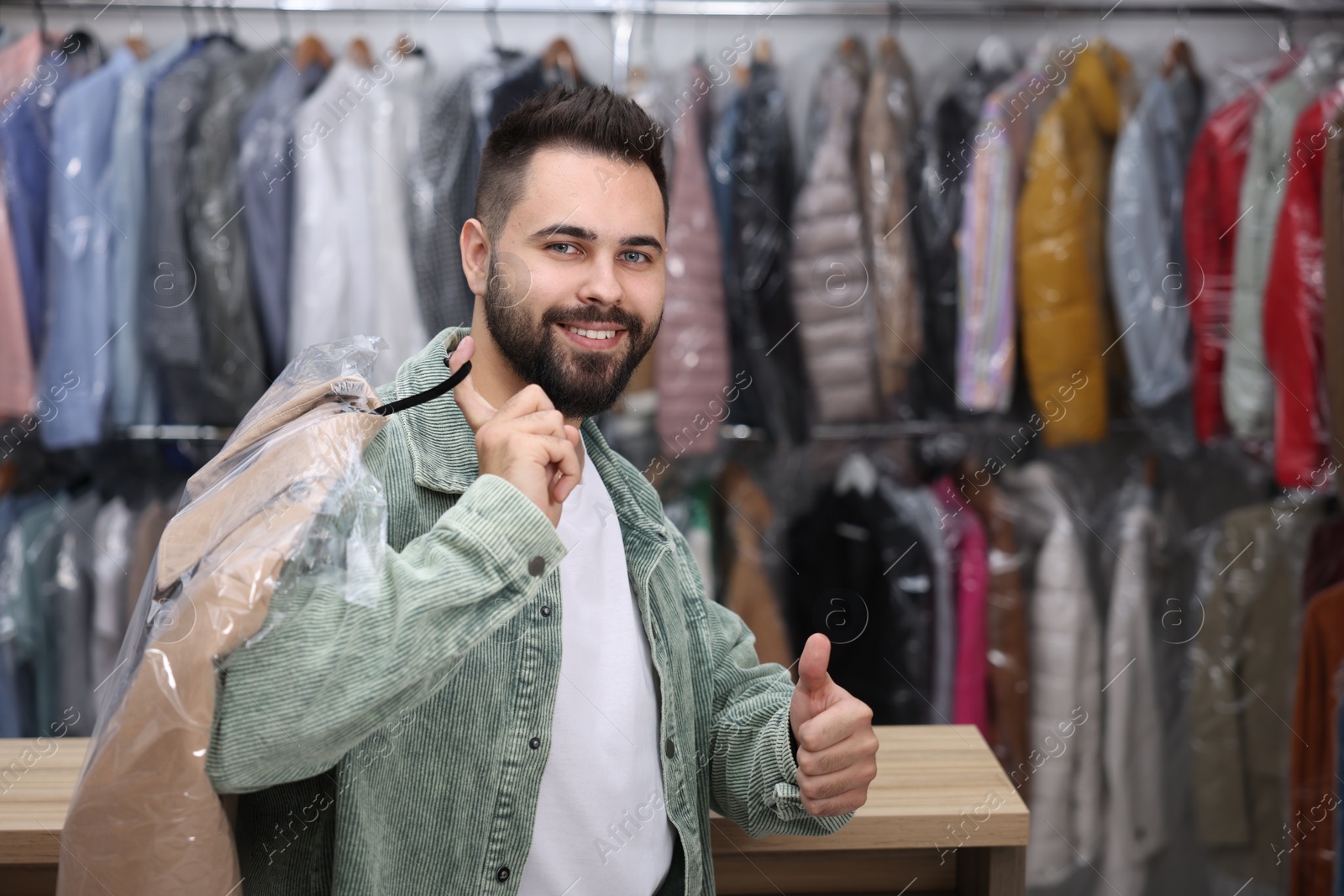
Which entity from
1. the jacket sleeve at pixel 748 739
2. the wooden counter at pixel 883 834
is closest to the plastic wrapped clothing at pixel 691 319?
the jacket sleeve at pixel 748 739

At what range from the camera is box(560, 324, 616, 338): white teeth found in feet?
4.21

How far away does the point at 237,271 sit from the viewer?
246 cm

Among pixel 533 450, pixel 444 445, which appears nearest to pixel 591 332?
pixel 444 445

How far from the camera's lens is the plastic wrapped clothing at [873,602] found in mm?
2566

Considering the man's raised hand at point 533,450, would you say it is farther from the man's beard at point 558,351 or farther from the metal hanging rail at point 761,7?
the metal hanging rail at point 761,7

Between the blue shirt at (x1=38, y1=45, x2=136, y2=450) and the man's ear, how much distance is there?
1.46m

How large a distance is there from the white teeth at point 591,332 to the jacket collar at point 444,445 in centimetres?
14

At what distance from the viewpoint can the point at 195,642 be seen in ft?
2.81

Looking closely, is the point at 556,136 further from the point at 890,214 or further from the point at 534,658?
the point at 890,214

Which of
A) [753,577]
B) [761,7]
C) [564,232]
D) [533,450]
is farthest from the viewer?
[761,7]

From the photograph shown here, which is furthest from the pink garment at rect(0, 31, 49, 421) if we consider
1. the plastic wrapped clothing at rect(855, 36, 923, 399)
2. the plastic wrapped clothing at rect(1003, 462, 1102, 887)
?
the plastic wrapped clothing at rect(1003, 462, 1102, 887)

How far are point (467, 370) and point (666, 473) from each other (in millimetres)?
1614

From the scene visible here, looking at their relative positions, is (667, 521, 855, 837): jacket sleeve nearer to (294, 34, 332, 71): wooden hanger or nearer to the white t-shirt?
the white t-shirt

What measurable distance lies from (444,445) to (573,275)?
0.25 meters
